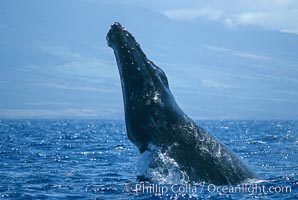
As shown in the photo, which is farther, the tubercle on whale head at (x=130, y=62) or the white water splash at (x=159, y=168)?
the tubercle on whale head at (x=130, y=62)

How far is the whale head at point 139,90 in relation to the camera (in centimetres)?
1142

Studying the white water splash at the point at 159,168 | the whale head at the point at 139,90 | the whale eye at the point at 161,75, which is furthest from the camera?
the whale eye at the point at 161,75

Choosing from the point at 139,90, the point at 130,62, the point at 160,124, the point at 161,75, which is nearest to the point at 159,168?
the point at 160,124

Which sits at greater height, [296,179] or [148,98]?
[148,98]

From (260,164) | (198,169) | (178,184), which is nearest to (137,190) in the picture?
(178,184)

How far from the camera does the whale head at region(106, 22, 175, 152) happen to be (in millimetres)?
11422

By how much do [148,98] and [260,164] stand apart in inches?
362

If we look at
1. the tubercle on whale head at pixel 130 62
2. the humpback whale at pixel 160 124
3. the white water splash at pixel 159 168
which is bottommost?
the white water splash at pixel 159 168

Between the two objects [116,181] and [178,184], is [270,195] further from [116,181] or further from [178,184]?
[116,181]

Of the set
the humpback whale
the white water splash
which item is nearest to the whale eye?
the humpback whale

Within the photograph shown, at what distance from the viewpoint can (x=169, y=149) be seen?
11359mm

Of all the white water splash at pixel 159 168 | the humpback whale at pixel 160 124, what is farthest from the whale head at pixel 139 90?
the white water splash at pixel 159 168

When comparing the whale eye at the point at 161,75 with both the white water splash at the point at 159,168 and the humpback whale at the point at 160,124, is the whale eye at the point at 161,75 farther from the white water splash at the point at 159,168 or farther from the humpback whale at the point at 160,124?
the white water splash at the point at 159,168

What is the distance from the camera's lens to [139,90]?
1153cm
